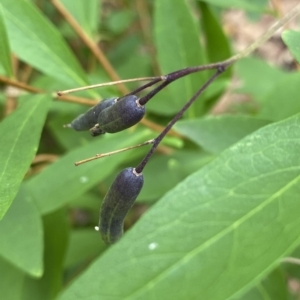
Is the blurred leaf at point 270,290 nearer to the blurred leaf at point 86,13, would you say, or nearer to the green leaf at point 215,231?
the green leaf at point 215,231

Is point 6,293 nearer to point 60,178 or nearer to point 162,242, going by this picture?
point 60,178

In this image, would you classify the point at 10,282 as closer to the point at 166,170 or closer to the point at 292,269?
A: the point at 166,170

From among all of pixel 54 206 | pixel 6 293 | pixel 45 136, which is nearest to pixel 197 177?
pixel 54 206

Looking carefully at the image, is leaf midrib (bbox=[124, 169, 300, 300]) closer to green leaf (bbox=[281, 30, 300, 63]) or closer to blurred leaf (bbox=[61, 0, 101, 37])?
green leaf (bbox=[281, 30, 300, 63])

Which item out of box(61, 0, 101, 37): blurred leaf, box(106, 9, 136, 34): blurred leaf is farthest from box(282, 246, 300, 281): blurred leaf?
box(106, 9, 136, 34): blurred leaf

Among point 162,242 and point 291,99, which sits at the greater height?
point 162,242

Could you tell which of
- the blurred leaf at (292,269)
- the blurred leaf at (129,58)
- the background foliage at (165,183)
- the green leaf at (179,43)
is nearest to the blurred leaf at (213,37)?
the background foliage at (165,183)
